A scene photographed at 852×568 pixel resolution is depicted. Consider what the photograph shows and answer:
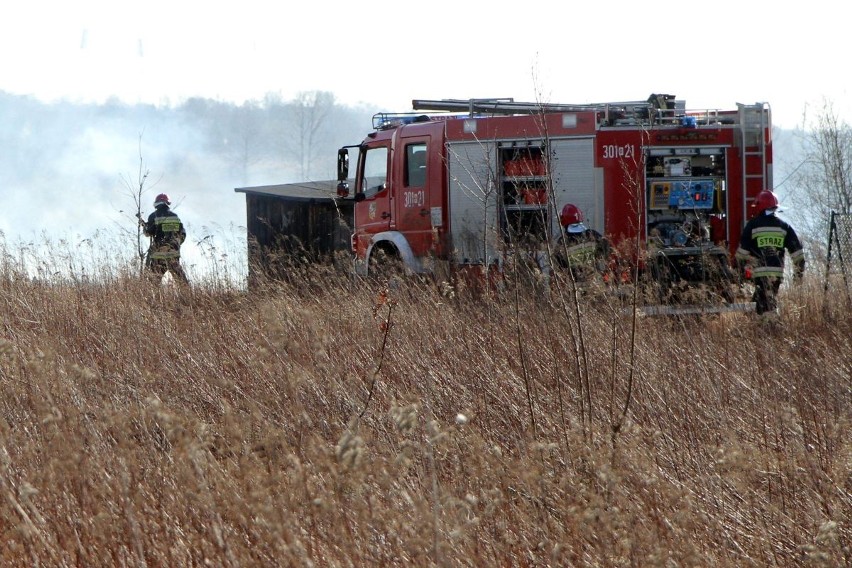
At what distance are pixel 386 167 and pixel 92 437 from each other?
8816 millimetres

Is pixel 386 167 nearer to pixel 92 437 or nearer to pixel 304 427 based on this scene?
pixel 304 427

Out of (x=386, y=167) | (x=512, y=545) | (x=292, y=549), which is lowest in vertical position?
(x=512, y=545)

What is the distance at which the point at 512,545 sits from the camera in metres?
3.24

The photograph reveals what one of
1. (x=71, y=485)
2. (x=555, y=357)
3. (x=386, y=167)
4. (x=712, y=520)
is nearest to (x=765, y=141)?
(x=386, y=167)

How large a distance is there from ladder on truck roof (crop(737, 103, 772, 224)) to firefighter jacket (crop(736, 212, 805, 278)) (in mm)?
1684

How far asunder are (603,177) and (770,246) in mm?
2421

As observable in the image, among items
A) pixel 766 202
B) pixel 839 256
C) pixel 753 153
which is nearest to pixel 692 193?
pixel 753 153

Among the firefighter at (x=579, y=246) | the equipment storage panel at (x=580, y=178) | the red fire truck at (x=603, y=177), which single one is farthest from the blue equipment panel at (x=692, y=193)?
the firefighter at (x=579, y=246)

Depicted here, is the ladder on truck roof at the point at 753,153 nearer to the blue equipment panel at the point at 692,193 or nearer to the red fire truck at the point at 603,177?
the red fire truck at the point at 603,177

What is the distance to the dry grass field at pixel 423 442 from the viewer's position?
3031 millimetres

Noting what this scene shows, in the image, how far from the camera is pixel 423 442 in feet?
14.3


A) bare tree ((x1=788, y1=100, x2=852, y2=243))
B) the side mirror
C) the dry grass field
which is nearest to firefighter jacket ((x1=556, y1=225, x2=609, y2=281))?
the dry grass field

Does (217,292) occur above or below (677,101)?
below

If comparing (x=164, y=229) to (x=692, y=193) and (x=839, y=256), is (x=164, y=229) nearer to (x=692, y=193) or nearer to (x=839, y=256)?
(x=692, y=193)
